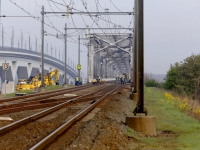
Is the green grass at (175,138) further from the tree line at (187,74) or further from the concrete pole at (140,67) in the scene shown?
the tree line at (187,74)

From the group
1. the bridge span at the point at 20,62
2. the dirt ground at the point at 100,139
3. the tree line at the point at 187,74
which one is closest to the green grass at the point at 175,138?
the dirt ground at the point at 100,139

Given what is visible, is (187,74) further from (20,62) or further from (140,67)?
(20,62)

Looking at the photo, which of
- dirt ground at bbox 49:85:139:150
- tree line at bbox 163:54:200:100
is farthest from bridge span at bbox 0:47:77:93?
dirt ground at bbox 49:85:139:150

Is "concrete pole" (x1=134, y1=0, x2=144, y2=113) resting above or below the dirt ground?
above

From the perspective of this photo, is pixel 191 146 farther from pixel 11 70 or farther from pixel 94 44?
pixel 94 44

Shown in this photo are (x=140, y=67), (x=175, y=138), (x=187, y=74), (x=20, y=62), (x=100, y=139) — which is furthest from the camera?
(x=20, y=62)

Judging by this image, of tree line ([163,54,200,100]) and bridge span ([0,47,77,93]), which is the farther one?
bridge span ([0,47,77,93])

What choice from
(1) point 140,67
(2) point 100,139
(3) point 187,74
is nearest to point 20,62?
(3) point 187,74

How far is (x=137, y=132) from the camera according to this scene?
46.9ft

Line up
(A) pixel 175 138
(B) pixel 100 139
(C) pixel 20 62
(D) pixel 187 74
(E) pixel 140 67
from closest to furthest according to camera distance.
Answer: (B) pixel 100 139
(A) pixel 175 138
(E) pixel 140 67
(D) pixel 187 74
(C) pixel 20 62

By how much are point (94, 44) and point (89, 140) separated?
86.5 meters

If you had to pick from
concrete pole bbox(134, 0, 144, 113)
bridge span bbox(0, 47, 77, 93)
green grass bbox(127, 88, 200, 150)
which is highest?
bridge span bbox(0, 47, 77, 93)

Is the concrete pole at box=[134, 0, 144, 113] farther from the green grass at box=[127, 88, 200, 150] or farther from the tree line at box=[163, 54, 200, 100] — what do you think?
the tree line at box=[163, 54, 200, 100]

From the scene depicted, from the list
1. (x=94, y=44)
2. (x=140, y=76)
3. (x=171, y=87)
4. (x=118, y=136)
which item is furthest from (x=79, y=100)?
(x=94, y=44)
